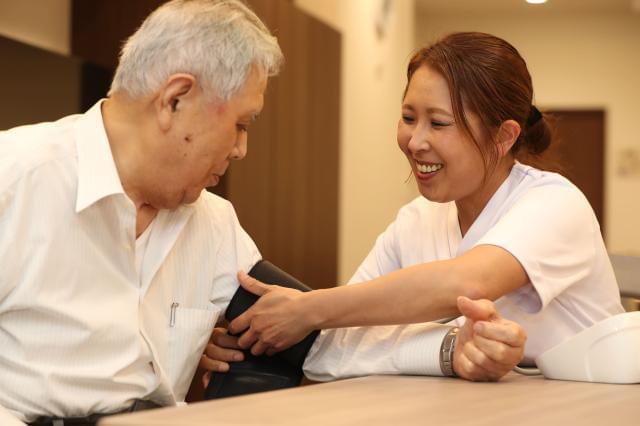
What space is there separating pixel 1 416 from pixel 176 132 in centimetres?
55

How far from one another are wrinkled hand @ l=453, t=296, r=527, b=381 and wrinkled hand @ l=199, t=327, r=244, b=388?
0.49 m

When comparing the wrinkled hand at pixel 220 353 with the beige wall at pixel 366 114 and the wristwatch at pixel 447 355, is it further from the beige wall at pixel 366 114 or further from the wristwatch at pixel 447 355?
the beige wall at pixel 366 114

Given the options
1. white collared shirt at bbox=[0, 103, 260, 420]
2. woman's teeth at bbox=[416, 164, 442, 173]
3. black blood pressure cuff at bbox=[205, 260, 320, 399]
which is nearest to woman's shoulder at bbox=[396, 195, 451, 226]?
woman's teeth at bbox=[416, 164, 442, 173]

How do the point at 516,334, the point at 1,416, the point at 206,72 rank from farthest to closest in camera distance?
the point at 206,72
the point at 516,334
the point at 1,416

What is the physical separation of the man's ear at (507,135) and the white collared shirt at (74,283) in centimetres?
71

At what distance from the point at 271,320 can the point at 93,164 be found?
447 mm

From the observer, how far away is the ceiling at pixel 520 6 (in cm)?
905

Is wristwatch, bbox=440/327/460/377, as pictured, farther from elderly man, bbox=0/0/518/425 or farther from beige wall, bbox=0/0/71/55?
beige wall, bbox=0/0/71/55

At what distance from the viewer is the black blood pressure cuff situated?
72.8 inches

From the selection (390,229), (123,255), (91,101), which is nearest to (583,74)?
(91,101)

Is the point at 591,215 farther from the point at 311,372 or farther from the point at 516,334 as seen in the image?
the point at 311,372

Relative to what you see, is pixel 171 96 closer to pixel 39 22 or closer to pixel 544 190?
pixel 544 190

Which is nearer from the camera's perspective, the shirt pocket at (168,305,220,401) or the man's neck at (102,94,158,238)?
the man's neck at (102,94,158,238)

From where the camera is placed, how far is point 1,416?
1.40m
